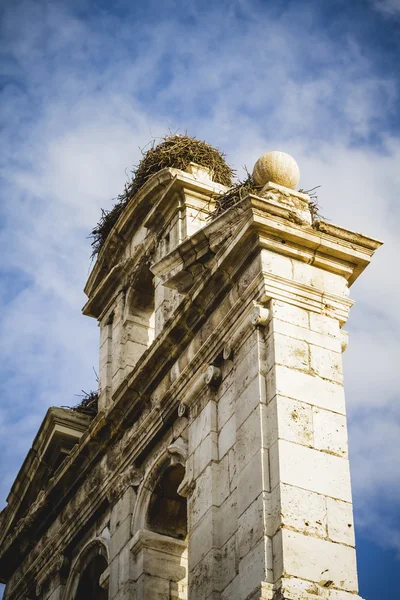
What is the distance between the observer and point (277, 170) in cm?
1463

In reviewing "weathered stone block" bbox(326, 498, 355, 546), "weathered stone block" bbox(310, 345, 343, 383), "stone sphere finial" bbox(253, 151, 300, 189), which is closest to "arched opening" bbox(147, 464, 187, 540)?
"weathered stone block" bbox(310, 345, 343, 383)

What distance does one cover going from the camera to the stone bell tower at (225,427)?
11.7 metres

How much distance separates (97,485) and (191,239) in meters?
3.59

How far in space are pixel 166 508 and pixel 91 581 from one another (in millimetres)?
2245

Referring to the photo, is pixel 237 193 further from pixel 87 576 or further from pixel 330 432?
pixel 87 576

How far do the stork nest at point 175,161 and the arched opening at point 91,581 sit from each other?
526 cm

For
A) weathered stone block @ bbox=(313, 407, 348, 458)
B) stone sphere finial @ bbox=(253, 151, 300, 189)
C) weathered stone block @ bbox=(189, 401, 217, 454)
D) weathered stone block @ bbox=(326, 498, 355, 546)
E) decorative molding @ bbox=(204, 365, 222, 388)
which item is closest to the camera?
weathered stone block @ bbox=(326, 498, 355, 546)

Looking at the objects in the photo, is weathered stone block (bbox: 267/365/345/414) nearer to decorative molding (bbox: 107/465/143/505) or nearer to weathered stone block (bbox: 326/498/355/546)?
weathered stone block (bbox: 326/498/355/546)

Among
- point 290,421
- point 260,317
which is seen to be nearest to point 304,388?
point 290,421

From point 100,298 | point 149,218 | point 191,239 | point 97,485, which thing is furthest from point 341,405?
point 100,298

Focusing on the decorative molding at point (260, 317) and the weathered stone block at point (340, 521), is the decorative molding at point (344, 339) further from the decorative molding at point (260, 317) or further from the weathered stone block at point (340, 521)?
the weathered stone block at point (340, 521)

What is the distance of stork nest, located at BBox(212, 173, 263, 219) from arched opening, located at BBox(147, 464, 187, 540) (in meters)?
3.16

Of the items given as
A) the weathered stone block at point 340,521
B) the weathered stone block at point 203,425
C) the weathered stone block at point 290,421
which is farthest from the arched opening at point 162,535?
the weathered stone block at point 340,521

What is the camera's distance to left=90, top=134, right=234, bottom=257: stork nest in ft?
59.8
